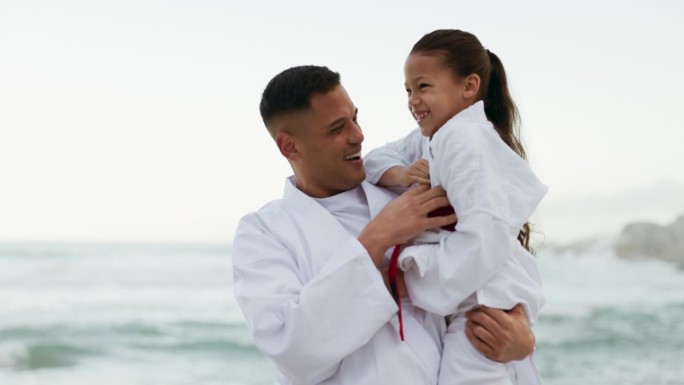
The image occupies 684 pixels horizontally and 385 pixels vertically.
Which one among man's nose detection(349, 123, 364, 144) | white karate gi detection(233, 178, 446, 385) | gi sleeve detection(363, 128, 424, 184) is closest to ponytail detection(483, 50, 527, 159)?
gi sleeve detection(363, 128, 424, 184)

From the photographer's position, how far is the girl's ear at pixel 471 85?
2.29m

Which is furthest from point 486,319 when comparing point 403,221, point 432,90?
point 432,90

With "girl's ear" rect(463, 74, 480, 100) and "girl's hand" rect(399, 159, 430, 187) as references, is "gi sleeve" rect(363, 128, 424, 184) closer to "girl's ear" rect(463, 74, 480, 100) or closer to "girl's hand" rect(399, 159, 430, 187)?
"girl's hand" rect(399, 159, 430, 187)

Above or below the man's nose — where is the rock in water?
below

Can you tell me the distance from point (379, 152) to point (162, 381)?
739 cm

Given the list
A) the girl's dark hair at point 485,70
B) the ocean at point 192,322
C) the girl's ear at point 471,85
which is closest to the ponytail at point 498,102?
the girl's dark hair at point 485,70

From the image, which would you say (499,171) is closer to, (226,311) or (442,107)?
(442,107)

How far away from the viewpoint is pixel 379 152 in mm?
2551

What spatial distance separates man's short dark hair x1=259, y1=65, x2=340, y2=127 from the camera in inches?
96.1

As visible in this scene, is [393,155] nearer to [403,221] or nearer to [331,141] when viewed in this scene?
[331,141]

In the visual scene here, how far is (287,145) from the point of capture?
2525 millimetres

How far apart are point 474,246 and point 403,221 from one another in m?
0.19

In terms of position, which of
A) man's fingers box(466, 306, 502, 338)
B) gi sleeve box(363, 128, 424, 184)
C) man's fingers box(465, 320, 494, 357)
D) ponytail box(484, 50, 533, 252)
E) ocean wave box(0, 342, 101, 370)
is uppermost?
ponytail box(484, 50, 533, 252)

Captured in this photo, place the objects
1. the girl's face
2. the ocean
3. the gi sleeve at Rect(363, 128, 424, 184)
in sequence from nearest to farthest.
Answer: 1. the girl's face
2. the gi sleeve at Rect(363, 128, 424, 184)
3. the ocean
